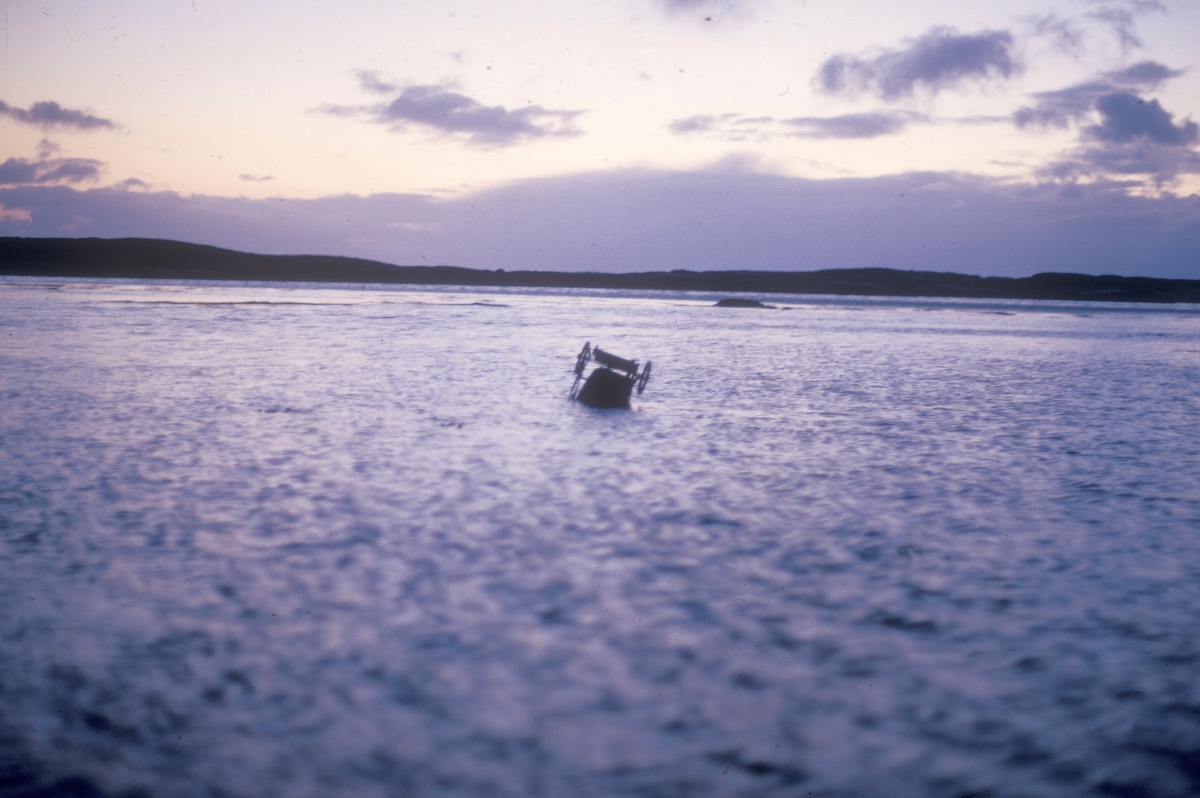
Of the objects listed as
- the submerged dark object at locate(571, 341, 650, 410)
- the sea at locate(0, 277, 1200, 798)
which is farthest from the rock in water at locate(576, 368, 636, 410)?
the sea at locate(0, 277, 1200, 798)

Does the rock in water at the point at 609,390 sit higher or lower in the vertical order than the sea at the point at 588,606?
higher

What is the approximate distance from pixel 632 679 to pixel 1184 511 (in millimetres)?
7156

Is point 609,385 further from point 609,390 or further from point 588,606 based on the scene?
point 588,606

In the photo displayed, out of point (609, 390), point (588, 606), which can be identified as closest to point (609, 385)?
point (609, 390)

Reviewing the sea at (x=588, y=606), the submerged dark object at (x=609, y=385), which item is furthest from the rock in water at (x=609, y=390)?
the sea at (x=588, y=606)

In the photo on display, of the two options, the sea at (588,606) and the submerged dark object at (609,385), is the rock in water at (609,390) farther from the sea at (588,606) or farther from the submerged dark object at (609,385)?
the sea at (588,606)

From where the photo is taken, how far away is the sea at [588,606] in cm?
388

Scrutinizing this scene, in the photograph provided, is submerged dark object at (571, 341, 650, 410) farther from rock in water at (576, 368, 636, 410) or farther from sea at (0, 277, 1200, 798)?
sea at (0, 277, 1200, 798)

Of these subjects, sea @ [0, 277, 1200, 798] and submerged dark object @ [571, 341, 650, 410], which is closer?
sea @ [0, 277, 1200, 798]

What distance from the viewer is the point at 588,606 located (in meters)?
5.70

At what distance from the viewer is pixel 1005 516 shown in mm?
8148

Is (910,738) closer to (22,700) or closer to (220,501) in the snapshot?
(22,700)

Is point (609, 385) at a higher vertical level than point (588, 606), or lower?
higher

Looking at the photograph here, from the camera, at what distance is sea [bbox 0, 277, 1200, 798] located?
388 centimetres
